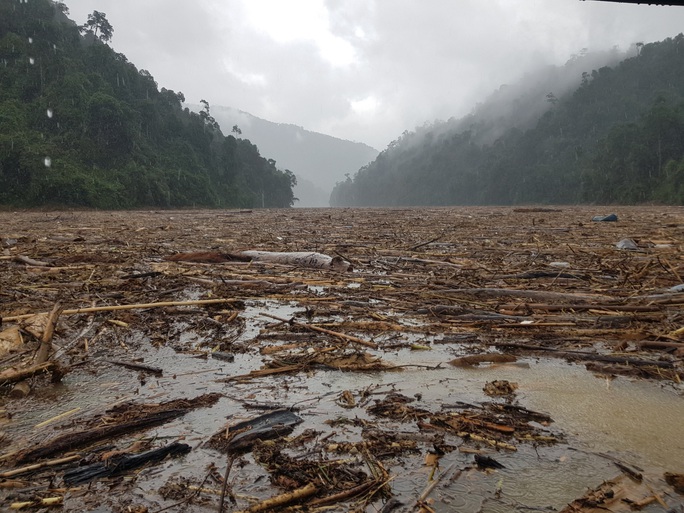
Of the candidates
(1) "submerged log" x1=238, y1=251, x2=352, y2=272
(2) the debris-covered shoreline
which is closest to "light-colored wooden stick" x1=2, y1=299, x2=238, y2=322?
(2) the debris-covered shoreline

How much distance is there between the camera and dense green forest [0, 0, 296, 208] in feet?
115

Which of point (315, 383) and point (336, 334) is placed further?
point (336, 334)

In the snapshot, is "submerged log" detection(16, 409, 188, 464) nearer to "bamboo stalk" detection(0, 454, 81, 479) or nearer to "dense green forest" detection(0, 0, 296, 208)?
"bamboo stalk" detection(0, 454, 81, 479)

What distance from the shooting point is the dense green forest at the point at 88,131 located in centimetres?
3497

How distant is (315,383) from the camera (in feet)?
8.27

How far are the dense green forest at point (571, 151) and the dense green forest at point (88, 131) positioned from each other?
141 ft

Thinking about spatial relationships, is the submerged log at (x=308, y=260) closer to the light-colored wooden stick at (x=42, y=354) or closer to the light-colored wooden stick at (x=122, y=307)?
the light-colored wooden stick at (x=122, y=307)

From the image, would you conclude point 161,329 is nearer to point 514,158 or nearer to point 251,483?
point 251,483

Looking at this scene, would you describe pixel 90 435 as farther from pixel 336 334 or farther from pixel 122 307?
pixel 122 307

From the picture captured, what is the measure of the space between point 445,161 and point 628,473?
108654mm

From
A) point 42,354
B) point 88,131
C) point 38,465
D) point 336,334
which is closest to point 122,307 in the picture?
point 42,354

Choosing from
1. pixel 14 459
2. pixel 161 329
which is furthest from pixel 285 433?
pixel 161 329

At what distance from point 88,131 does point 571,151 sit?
66.1m

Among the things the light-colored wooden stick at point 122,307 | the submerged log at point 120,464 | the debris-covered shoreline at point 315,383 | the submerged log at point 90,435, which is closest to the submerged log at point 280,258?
the debris-covered shoreline at point 315,383
